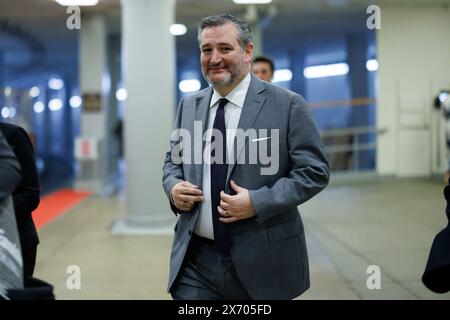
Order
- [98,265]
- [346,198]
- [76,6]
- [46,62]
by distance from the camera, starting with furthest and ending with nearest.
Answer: [46,62] → [346,198] → [98,265] → [76,6]

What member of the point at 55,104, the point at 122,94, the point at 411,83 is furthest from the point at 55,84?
the point at 411,83

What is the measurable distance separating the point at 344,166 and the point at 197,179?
405 inches

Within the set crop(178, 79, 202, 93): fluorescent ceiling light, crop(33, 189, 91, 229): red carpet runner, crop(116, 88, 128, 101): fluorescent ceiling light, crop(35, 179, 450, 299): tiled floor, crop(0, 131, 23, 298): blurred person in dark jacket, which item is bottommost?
crop(35, 179, 450, 299): tiled floor

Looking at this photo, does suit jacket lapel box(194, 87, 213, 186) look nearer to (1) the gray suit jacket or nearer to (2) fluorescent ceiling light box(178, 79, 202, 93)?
(1) the gray suit jacket

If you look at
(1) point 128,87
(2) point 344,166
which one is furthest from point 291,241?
(2) point 344,166

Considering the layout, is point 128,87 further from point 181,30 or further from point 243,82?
point 181,30

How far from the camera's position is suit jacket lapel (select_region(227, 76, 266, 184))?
6.18 feet

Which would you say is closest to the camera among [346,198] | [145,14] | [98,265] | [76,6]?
[76,6]

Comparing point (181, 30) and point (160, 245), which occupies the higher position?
point (181, 30)

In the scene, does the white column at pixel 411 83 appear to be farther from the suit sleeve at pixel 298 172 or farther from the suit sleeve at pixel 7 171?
the suit sleeve at pixel 7 171

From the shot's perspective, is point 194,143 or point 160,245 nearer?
point 194,143

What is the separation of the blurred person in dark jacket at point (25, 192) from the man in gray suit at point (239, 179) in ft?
1.73

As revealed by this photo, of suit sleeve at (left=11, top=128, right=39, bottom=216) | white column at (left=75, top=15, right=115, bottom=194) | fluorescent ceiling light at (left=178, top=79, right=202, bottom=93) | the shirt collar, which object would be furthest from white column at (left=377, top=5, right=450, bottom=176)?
white column at (left=75, top=15, right=115, bottom=194)

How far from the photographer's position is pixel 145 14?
5984 millimetres
